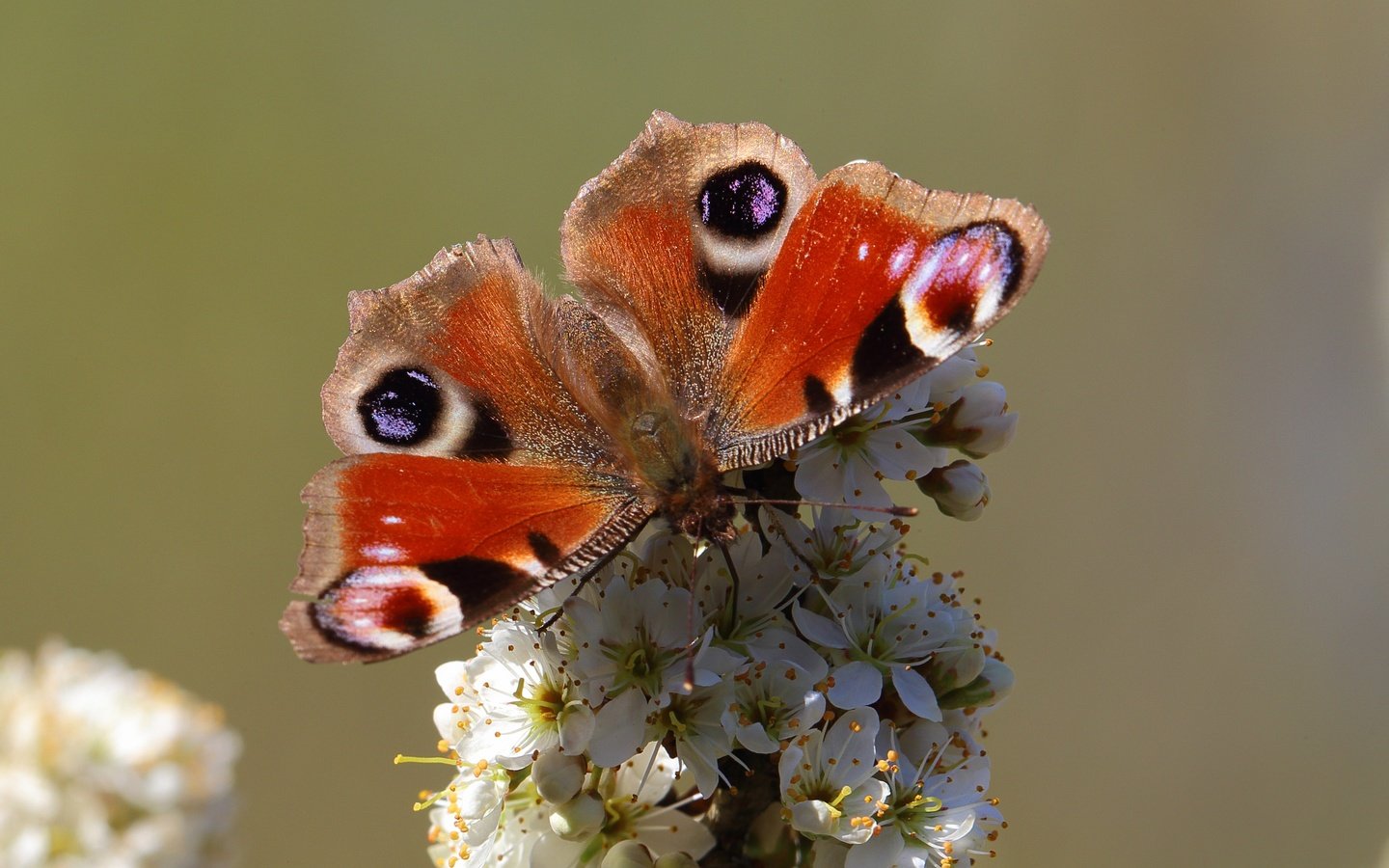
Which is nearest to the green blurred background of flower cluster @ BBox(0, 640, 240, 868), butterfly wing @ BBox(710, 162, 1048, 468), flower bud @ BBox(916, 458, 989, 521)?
flower cluster @ BBox(0, 640, 240, 868)

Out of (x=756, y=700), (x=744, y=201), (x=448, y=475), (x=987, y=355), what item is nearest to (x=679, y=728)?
(x=756, y=700)

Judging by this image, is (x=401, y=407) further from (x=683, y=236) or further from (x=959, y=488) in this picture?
(x=959, y=488)

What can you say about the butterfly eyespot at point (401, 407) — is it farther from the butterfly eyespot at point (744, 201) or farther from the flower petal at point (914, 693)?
the flower petal at point (914, 693)

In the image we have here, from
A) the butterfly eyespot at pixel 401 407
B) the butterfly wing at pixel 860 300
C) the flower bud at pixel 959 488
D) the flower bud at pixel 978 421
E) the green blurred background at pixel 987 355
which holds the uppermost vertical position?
the green blurred background at pixel 987 355

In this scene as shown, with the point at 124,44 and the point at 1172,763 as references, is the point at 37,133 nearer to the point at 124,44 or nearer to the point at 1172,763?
→ the point at 124,44

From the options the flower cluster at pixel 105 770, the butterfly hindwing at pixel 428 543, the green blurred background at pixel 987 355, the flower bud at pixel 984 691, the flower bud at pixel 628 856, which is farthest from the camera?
the green blurred background at pixel 987 355

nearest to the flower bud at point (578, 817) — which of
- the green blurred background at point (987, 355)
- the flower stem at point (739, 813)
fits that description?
the flower stem at point (739, 813)

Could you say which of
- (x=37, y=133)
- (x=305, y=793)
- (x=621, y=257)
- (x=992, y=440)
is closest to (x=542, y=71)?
(x=37, y=133)

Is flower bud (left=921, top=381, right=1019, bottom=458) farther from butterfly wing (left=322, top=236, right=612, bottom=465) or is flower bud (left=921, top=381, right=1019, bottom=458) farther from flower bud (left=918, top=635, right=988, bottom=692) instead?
butterfly wing (left=322, top=236, right=612, bottom=465)
